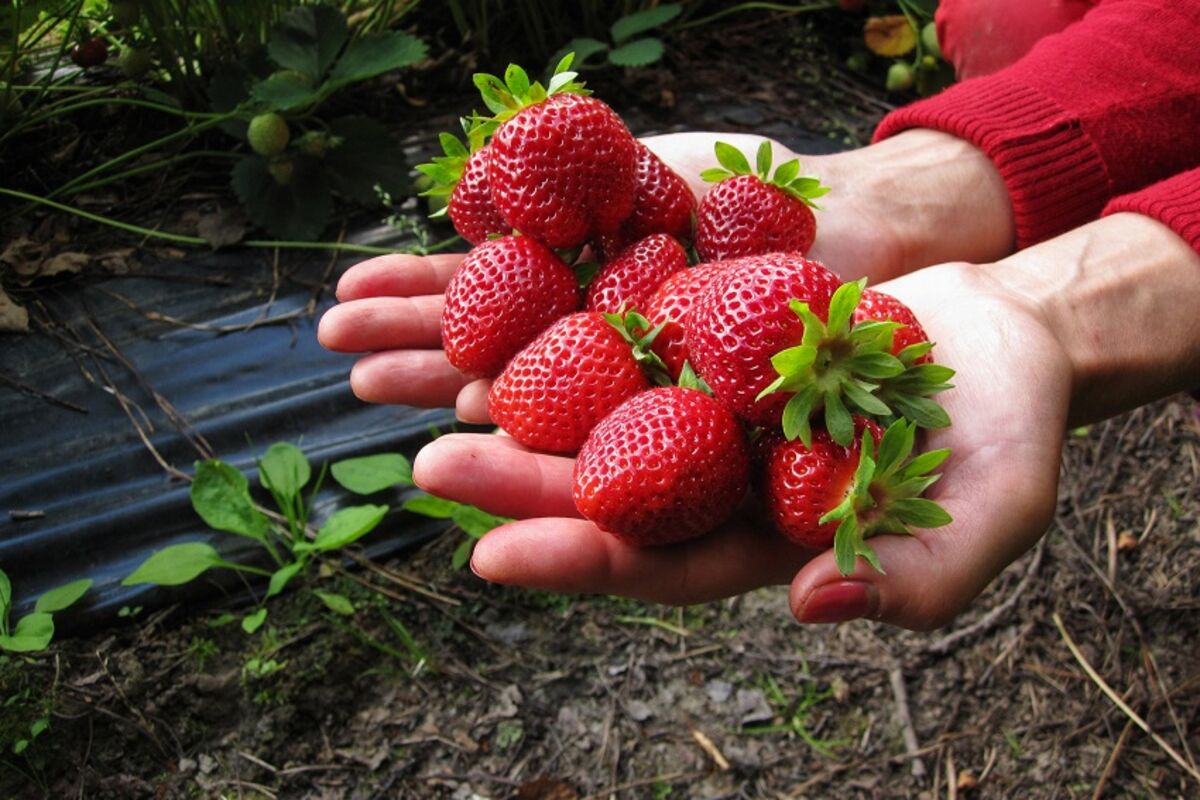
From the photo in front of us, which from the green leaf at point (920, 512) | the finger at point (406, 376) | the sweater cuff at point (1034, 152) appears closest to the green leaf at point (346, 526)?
the finger at point (406, 376)

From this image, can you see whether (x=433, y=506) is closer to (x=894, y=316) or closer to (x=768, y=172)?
(x=768, y=172)

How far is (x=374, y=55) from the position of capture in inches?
91.5

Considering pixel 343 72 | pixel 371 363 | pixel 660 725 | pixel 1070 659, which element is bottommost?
pixel 1070 659

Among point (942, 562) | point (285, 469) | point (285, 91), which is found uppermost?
point (285, 91)

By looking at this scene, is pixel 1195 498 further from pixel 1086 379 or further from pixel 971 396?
pixel 971 396

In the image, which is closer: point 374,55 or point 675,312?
point 675,312

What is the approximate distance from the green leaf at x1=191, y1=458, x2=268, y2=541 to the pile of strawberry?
0.65 metres

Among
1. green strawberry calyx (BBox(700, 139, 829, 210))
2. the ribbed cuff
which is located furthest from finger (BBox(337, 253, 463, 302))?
the ribbed cuff

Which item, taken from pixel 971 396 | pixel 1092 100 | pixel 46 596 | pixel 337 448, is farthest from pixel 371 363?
pixel 1092 100

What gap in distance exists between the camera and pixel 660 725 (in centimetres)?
174

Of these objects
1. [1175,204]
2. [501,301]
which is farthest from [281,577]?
[1175,204]

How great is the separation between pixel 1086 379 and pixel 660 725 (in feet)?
2.92

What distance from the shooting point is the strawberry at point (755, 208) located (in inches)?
53.1

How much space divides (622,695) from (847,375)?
3.10 ft
